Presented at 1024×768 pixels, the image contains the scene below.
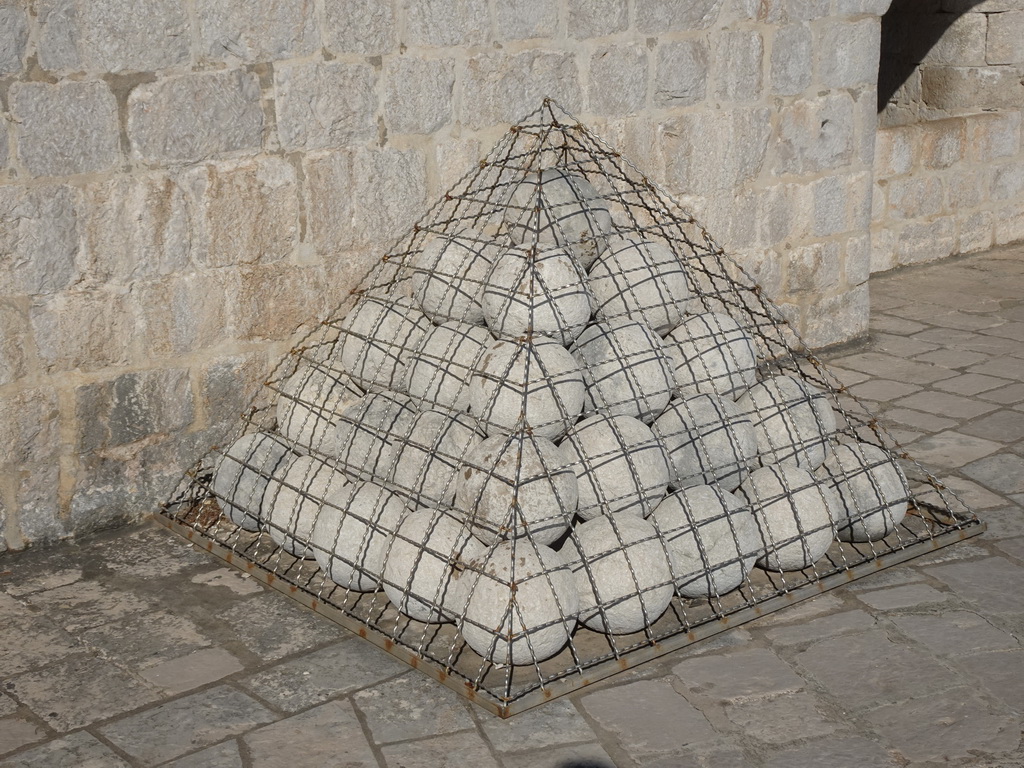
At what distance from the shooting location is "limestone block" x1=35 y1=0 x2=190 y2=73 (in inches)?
175

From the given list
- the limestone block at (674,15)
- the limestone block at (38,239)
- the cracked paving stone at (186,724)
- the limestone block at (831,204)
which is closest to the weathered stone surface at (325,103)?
the limestone block at (38,239)

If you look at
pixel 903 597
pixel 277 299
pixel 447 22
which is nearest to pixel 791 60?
pixel 447 22

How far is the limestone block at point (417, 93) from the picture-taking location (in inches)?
207

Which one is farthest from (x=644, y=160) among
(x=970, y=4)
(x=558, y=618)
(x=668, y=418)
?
(x=970, y=4)

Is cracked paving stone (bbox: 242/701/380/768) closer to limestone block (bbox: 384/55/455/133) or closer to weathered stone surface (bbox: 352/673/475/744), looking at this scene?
weathered stone surface (bbox: 352/673/475/744)

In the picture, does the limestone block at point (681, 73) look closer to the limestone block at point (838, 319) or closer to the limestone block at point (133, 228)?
the limestone block at point (838, 319)

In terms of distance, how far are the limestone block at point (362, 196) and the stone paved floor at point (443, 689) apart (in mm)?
1432

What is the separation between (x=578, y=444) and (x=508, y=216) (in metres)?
1.36

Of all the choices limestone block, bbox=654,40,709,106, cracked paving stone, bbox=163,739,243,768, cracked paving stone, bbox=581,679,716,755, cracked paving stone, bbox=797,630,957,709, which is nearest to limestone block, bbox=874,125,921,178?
limestone block, bbox=654,40,709,106

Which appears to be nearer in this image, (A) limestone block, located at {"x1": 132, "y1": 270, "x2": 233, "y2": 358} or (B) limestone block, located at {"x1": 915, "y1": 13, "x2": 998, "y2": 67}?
(A) limestone block, located at {"x1": 132, "y1": 270, "x2": 233, "y2": 358}

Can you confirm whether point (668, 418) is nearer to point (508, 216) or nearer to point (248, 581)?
point (508, 216)

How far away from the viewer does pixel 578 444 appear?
423 centimetres

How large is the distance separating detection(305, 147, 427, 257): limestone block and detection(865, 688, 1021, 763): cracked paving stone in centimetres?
285

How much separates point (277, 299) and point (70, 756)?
7.28ft
